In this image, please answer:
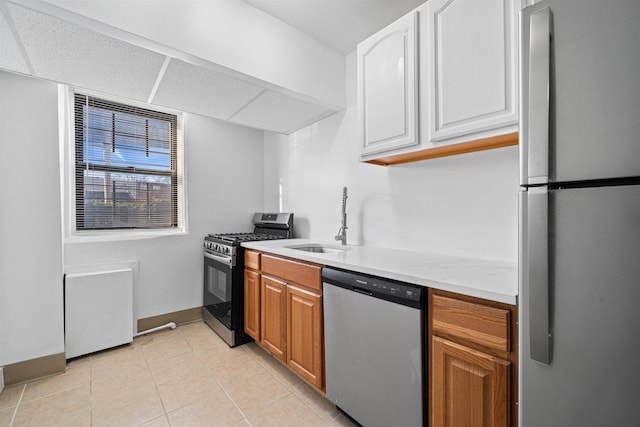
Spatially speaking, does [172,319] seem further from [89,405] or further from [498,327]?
[498,327]

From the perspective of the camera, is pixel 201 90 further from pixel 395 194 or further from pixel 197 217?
pixel 395 194

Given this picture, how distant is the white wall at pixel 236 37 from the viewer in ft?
4.89

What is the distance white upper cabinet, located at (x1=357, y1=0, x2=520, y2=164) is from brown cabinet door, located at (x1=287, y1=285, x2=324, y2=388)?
1051 millimetres

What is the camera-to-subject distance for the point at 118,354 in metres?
2.42

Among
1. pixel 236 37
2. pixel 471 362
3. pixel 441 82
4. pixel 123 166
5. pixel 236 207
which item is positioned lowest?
pixel 471 362

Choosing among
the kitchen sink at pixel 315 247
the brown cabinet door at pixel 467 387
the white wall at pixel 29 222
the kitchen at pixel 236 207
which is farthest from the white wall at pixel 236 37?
the brown cabinet door at pixel 467 387

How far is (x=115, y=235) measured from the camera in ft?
8.79

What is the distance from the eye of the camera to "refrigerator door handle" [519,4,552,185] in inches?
31.2

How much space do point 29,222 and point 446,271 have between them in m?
2.79

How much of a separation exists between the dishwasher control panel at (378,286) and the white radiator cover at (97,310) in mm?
2036

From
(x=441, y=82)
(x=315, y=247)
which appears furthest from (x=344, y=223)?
(x=441, y=82)

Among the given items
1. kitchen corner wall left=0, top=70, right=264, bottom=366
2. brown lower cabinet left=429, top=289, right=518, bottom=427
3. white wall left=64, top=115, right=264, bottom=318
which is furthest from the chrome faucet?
kitchen corner wall left=0, top=70, right=264, bottom=366

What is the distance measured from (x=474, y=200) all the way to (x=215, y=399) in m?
2.07

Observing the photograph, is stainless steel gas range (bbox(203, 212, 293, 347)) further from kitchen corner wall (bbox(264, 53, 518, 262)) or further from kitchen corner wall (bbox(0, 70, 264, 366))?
kitchen corner wall (bbox(0, 70, 264, 366))
